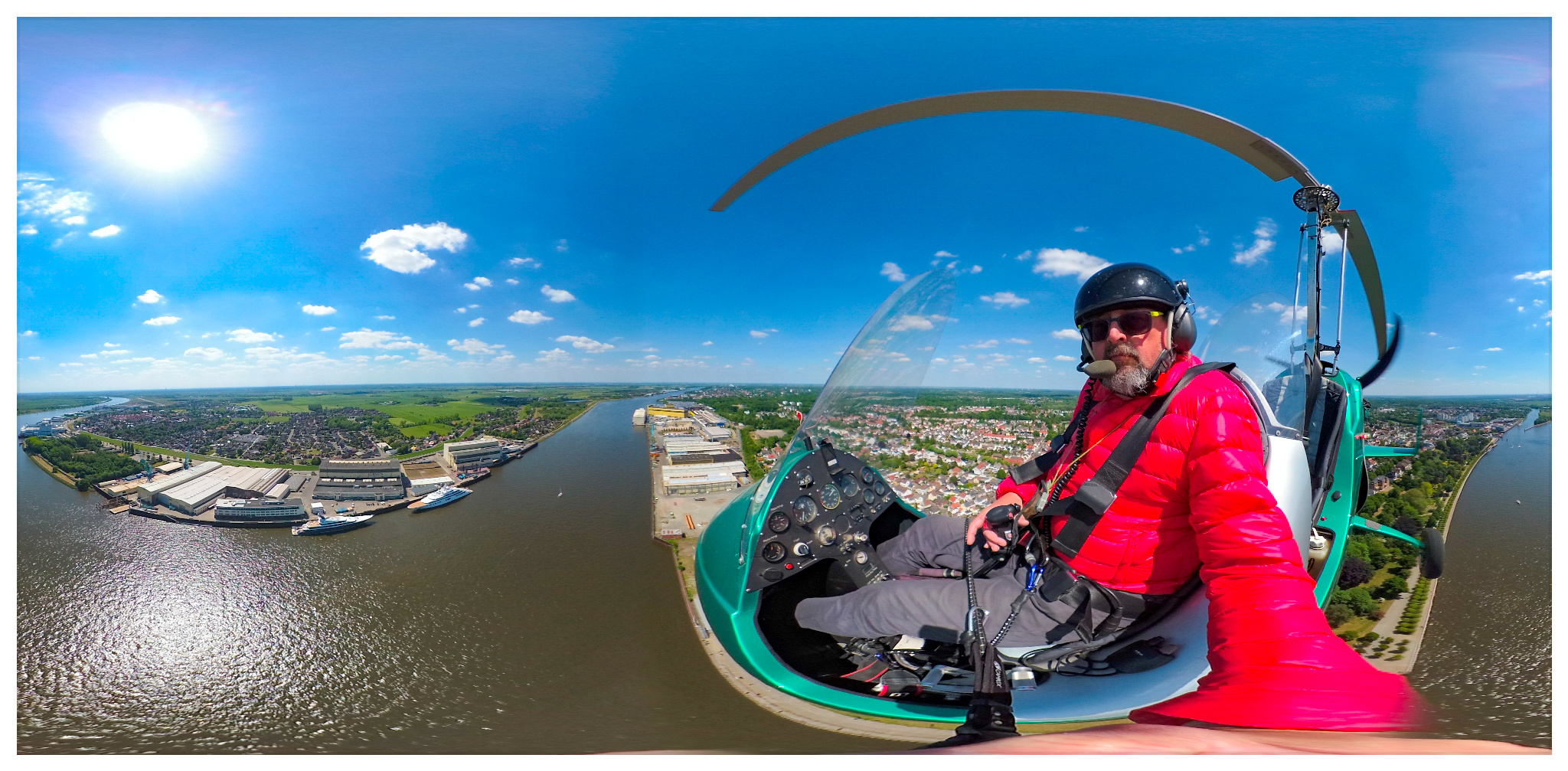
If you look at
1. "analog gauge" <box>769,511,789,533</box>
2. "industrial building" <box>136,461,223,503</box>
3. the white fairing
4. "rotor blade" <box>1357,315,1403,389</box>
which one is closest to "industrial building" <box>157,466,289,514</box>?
"industrial building" <box>136,461,223,503</box>

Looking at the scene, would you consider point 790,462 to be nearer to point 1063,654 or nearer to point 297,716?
point 1063,654

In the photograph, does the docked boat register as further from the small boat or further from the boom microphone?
the boom microphone

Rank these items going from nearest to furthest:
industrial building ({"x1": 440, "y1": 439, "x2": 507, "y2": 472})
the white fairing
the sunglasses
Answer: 1. the white fairing
2. the sunglasses
3. industrial building ({"x1": 440, "y1": 439, "x2": 507, "y2": 472})

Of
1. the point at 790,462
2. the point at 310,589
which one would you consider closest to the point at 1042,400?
the point at 790,462

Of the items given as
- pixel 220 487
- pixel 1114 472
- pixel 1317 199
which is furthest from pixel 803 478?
pixel 220 487

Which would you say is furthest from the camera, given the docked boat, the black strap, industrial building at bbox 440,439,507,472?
industrial building at bbox 440,439,507,472

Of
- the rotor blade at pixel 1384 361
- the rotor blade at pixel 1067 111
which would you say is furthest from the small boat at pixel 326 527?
the rotor blade at pixel 1384 361

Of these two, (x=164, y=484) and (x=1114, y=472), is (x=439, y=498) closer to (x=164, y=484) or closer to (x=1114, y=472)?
(x=164, y=484)
